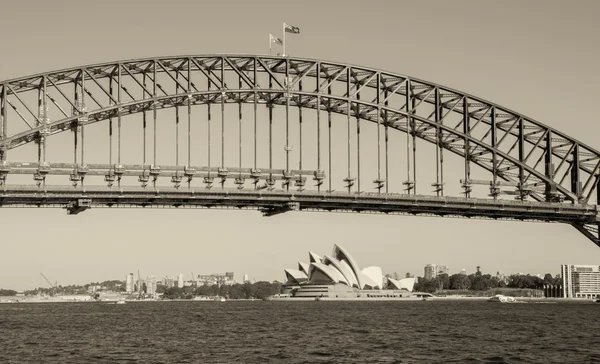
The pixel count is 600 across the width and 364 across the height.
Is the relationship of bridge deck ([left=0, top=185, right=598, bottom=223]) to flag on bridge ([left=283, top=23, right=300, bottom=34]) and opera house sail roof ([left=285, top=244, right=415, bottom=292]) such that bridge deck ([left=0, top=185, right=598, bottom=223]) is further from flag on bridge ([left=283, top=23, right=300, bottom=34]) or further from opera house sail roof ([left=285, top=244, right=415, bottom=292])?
opera house sail roof ([left=285, top=244, right=415, bottom=292])

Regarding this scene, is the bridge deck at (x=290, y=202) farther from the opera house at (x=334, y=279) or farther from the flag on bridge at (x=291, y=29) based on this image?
the opera house at (x=334, y=279)

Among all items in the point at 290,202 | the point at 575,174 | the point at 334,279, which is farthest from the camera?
the point at 334,279

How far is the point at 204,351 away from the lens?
161 feet

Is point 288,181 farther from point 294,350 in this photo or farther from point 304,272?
point 304,272

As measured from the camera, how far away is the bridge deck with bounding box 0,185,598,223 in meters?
70.2

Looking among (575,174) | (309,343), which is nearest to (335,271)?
(575,174)

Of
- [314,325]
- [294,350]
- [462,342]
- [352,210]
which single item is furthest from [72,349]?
[352,210]

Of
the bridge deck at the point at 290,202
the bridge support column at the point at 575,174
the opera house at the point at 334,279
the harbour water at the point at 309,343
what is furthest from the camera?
the opera house at the point at 334,279

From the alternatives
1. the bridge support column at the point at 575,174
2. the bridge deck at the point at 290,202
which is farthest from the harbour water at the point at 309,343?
the bridge support column at the point at 575,174

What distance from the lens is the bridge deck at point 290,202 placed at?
70188 millimetres

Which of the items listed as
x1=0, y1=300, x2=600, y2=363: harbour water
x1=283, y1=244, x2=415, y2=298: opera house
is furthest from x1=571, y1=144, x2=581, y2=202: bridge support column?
x1=283, y1=244, x2=415, y2=298: opera house

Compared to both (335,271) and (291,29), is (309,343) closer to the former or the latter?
(291,29)

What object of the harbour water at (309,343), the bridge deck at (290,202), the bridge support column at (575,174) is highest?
the bridge support column at (575,174)

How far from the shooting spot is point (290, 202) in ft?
255
